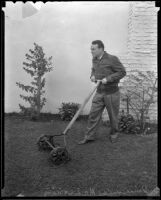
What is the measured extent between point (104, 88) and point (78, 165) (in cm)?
106

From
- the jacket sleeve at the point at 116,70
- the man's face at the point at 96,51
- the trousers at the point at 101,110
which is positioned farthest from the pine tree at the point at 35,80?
the jacket sleeve at the point at 116,70

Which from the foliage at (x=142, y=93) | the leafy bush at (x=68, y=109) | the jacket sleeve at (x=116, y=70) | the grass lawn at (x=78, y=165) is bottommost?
the grass lawn at (x=78, y=165)

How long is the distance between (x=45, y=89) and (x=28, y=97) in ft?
0.83

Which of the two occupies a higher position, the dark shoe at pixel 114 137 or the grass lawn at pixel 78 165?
the dark shoe at pixel 114 137

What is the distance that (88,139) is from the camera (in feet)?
13.6

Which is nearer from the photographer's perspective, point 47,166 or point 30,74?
point 47,166

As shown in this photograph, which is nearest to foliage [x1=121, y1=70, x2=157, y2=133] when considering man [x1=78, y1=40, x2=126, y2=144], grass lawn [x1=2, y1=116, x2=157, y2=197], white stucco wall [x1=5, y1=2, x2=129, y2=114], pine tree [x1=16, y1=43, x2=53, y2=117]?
man [x1=78, y1=40, x2=126, y2=144]

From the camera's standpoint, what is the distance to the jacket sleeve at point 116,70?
406cm

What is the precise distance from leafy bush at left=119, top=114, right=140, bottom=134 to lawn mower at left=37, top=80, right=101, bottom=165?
1.82 feet

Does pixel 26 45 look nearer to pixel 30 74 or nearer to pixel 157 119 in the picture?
pixel 30 74

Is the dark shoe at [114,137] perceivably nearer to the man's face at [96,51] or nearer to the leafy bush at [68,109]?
the leafy bush at [68,109]

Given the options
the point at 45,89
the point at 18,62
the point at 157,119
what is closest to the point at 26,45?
the point at 18,62

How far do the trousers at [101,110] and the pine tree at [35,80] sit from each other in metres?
0.69

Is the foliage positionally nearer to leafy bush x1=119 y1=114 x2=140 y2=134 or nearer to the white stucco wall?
leafy bush x1=119 y1=114 x2=140 y2=134
